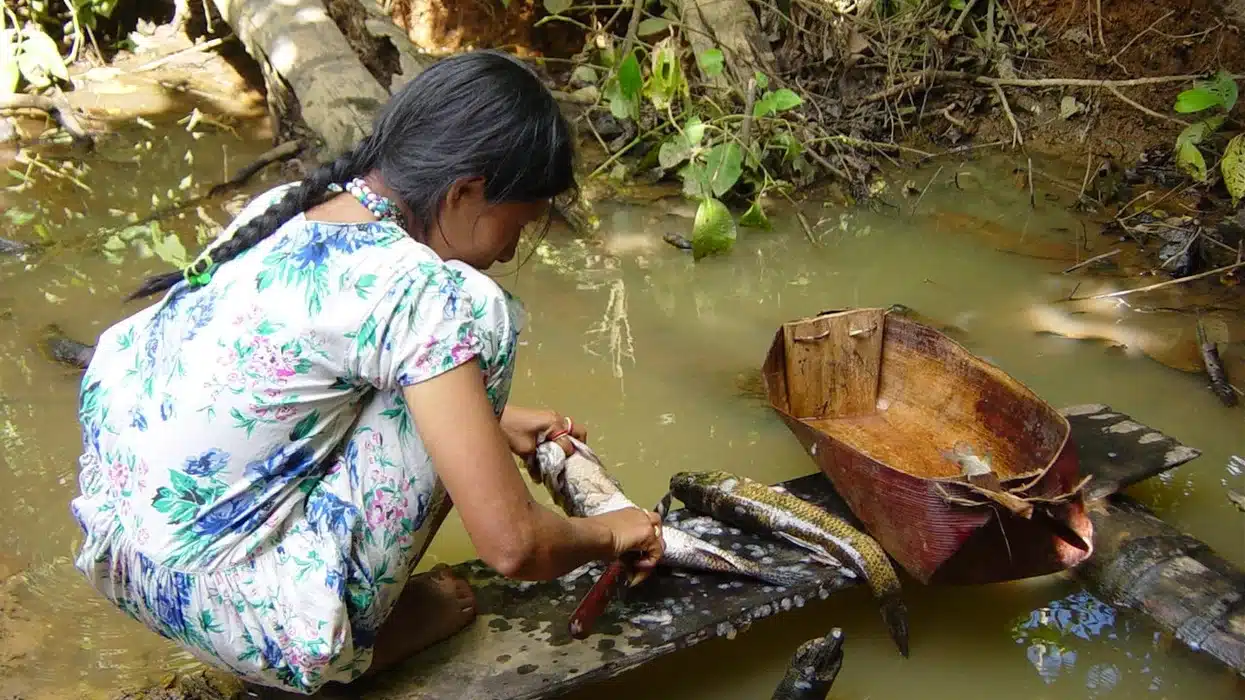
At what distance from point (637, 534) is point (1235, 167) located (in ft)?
13.1

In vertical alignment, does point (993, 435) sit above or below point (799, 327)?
below

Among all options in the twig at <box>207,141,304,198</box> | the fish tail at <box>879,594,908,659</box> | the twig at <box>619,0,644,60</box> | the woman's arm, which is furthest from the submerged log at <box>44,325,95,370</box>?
the twig at <box>619,0,644,60</box>

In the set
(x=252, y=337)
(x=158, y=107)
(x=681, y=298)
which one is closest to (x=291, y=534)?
(x=252, y=337)

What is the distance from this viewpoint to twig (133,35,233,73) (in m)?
6.85

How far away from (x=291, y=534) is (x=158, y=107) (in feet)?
18.3

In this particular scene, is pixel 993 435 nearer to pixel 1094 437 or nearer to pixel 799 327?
pixel 1094 437

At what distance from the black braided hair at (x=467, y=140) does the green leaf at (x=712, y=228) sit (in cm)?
278

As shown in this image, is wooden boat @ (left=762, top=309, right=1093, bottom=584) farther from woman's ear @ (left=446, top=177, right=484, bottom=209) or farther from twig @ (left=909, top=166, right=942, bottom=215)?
twig @ (left=909, top=166, right=942, bottom=215)

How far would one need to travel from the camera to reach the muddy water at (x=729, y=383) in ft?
8.59

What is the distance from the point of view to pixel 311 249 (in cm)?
169

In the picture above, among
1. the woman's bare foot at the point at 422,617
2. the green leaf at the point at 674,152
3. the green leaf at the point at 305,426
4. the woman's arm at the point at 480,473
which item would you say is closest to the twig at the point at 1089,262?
the green leaf at the point at 674,152

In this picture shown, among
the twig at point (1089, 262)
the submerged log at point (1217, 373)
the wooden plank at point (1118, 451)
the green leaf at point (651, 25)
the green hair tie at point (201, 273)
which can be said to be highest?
the green hair tie at point (201, 273)

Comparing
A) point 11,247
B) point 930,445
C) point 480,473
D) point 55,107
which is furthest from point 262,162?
point 480,473

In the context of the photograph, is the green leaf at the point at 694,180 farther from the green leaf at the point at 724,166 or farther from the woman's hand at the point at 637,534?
the woman's hand at the point at 637,534
